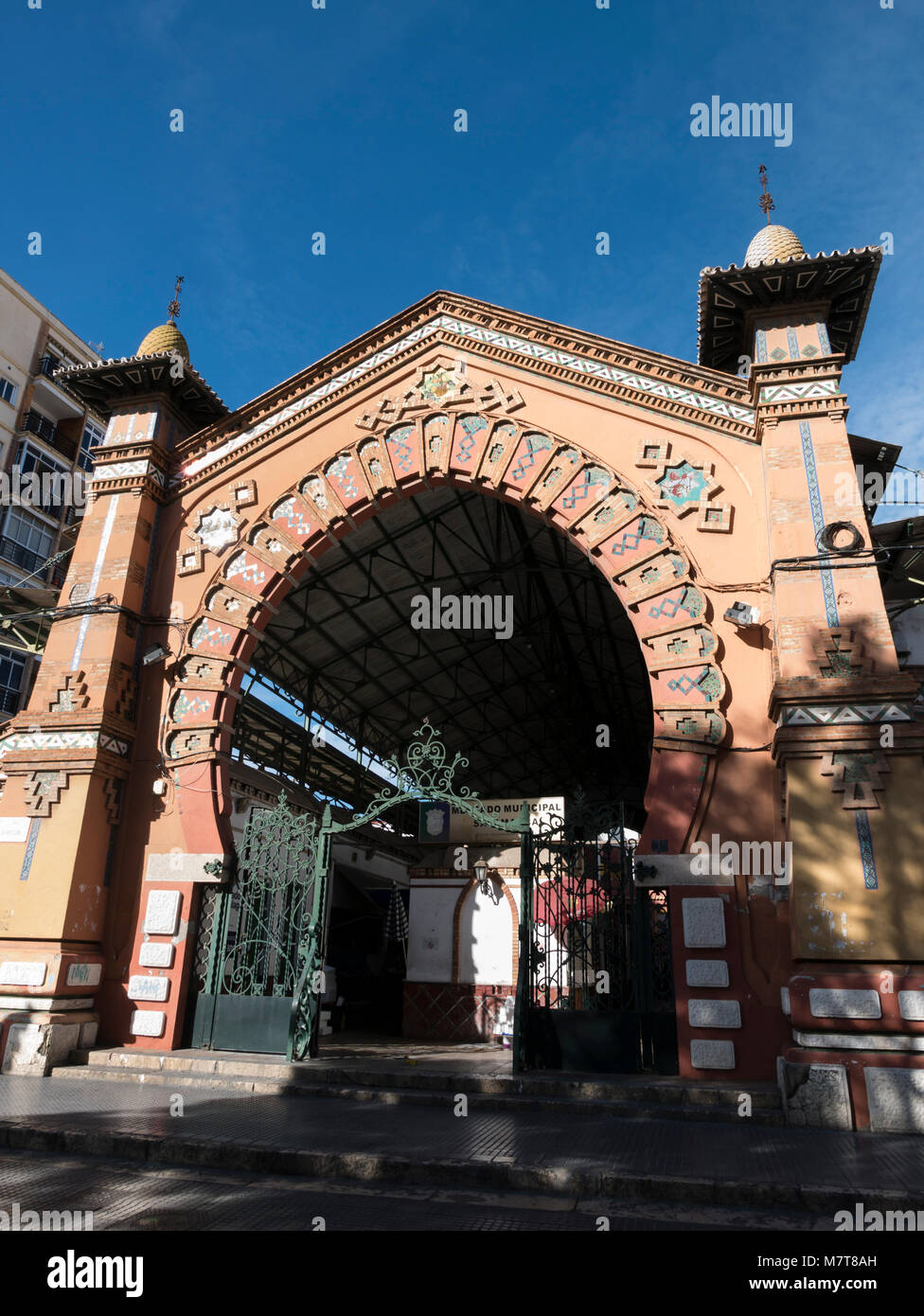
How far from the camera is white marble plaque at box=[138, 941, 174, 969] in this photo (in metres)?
11.2

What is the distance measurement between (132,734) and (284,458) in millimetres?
4735

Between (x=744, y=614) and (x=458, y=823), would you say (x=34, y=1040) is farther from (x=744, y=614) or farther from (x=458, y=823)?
(x=744, y=614)

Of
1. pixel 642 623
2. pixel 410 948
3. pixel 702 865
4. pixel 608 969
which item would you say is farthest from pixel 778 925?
pixel 410 948

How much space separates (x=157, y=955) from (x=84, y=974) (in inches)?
34.7

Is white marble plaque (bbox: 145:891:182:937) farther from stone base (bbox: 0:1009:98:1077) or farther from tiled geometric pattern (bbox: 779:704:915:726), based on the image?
tiled geometric pattern (bbox: 779:704:915:726)

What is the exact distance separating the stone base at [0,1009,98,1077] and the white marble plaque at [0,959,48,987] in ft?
1.08

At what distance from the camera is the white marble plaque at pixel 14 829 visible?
11492mm

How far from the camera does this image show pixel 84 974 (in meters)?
11.0

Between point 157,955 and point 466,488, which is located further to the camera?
point 466,488

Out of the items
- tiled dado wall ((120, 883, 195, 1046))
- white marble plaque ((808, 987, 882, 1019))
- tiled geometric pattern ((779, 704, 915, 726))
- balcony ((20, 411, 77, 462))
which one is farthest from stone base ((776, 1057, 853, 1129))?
balcony ((20, 411, 77, 462))

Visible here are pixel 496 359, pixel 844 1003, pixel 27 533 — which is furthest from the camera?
pixel 27 533

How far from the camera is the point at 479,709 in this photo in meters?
27.7

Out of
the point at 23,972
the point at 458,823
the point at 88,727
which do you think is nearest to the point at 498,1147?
the point at 23,972
